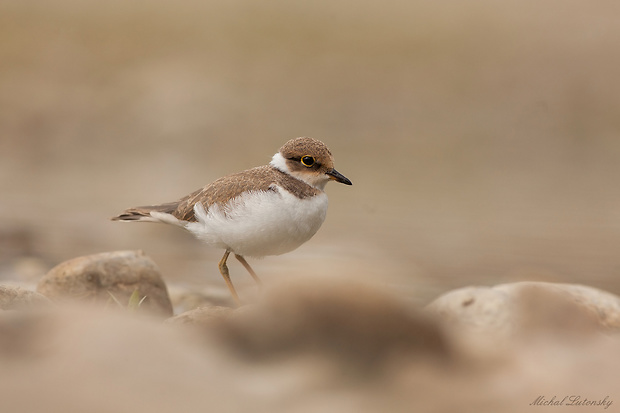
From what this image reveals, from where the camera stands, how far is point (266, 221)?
18.9ft

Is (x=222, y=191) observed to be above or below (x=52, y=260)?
above

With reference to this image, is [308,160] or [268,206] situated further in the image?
[308,160]

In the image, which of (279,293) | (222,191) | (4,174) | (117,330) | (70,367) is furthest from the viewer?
(4,174)

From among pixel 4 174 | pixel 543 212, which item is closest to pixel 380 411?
pixel 543 212

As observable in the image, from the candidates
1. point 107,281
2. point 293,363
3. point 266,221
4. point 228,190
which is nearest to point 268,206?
point 266,221

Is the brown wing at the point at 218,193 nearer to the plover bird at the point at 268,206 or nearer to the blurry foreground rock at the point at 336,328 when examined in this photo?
the plover bird at the point at 268,206

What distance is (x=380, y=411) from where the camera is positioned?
3.34m

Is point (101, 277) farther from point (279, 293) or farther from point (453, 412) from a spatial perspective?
point (453, 412)

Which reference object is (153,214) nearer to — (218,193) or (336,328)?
(218,193)

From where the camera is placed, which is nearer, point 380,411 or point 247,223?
point 380,411

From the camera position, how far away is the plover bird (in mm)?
5801

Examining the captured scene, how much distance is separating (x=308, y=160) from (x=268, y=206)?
0.60m

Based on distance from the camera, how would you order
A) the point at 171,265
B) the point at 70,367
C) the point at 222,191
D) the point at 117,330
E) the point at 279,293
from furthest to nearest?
A: the point at 171,265 → the point at 222,191 → the point at 279,293 → the point at 117,330 → the point at 70,367

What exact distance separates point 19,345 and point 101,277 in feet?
11.1
